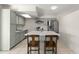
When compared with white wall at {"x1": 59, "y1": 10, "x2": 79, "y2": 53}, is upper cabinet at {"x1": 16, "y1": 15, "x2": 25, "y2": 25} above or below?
above

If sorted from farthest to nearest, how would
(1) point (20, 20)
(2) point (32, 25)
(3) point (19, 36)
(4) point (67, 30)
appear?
1. (1) point (20, 20)
2. (2) point (32, 25)
3. (3) point (19, 36)
4. (4) point (67, 30)

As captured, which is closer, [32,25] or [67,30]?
[67,30]

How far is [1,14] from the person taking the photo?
4.26 metres

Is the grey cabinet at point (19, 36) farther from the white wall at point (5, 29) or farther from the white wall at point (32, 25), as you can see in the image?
the white wall at point (5, 29)

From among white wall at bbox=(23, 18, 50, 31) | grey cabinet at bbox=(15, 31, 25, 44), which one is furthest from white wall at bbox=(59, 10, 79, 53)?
grey cabinet at bbox=(15, 31, 25, 44)

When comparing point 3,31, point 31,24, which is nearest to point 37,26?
point 31,24

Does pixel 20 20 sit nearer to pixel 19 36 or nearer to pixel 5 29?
pixel 19 36

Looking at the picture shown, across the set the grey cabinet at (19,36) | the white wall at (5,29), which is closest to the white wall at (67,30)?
the grey cabinet at (19,36)

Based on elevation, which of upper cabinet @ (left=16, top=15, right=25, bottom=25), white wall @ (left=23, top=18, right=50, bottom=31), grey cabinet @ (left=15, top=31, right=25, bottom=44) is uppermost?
upper cabinet @ (left=16, top=15, right=25, bottom=25)

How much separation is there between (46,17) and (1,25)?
9.44 ft

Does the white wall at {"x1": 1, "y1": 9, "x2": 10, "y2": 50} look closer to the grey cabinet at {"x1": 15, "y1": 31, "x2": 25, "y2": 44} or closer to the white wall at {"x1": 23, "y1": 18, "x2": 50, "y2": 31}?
the grey cabinet at {"x1": 15, "y1": 31, "x2": 25, "y2": 44}

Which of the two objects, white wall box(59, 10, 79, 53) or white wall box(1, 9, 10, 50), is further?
white wall box(59, 10, 79, 53)

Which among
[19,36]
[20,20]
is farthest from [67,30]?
[20,20]
